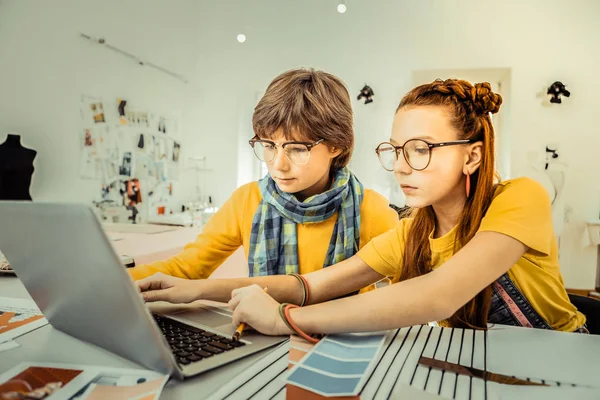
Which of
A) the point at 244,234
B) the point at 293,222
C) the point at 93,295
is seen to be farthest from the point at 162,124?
the point at 93,295

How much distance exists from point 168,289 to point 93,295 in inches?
12.4

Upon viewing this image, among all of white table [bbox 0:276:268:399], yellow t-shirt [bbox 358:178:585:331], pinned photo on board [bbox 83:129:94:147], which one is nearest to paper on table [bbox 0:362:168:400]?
white table [bbox 0:276:268:399]

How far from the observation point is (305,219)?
1132mm

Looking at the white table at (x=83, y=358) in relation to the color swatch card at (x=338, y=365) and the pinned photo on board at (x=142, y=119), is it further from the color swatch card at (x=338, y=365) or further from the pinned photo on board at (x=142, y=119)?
the pinned photo on board at (x=142, y=119)

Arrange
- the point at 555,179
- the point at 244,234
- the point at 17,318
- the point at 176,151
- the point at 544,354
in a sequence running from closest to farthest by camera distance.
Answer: the point at 544,354, the point at 17,318, the point at 244,234, the point at 555,179, the point at 176,151

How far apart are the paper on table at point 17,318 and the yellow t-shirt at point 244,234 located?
34 cm

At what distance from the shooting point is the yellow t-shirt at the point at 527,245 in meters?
0.80

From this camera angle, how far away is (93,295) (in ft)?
1.64

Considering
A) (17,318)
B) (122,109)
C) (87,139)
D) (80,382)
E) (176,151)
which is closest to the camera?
(80,382)

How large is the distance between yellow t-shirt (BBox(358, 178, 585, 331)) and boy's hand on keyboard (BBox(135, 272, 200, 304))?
0.41m

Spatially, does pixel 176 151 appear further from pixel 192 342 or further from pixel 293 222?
pixel 192 342

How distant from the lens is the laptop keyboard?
55 cm

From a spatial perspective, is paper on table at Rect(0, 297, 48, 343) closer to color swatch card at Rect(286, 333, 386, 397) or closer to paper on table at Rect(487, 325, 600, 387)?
color swatch card at Rect(286, 333, 386, 397)

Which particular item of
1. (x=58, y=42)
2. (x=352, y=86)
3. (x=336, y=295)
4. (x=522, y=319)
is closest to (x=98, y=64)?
(x=58, y=42)
